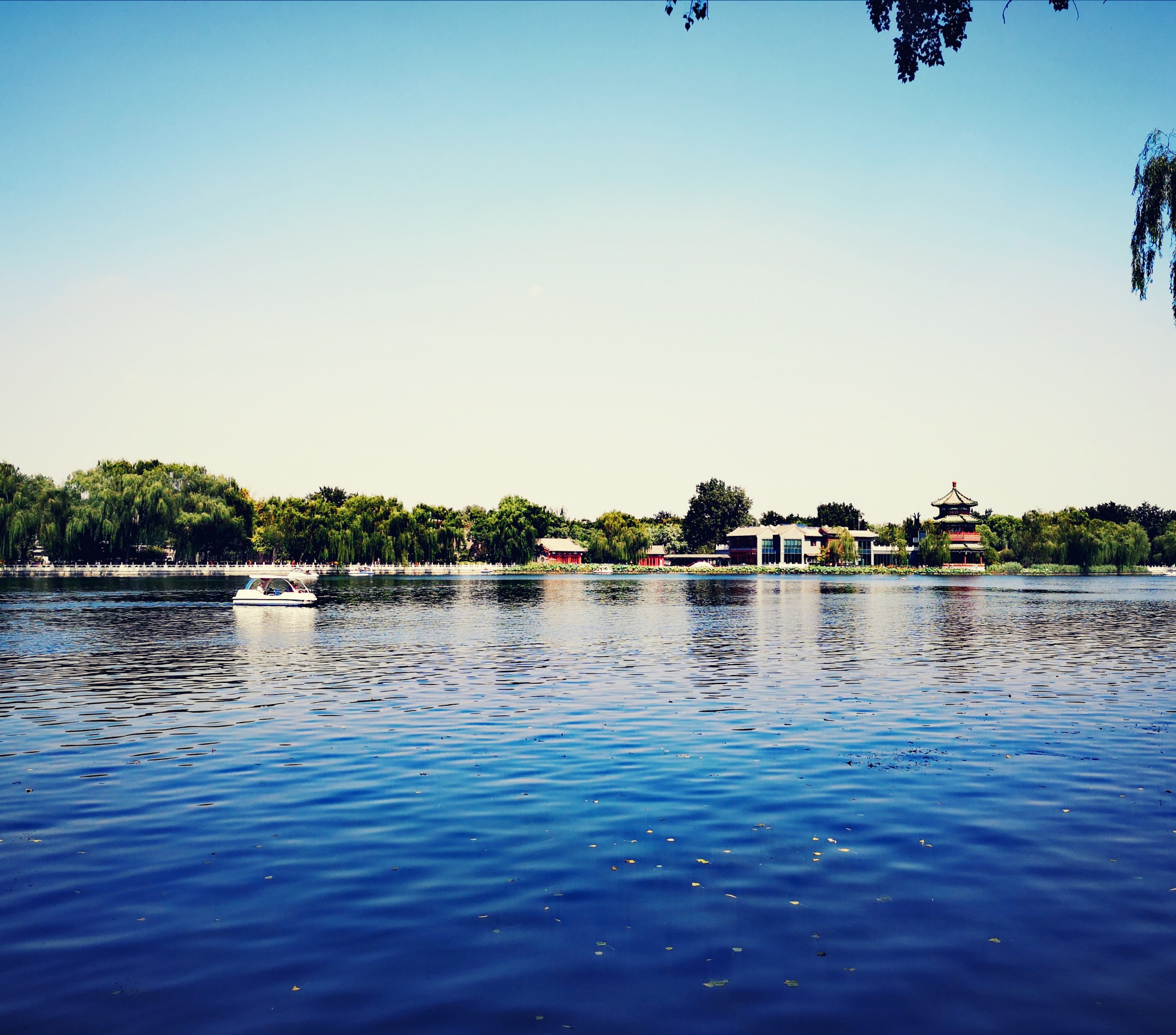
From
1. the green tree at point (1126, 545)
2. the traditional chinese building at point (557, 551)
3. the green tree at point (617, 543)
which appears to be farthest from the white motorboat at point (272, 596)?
the green tree at point (1126, 545)

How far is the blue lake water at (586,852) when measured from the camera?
Result: 7656 millimetres

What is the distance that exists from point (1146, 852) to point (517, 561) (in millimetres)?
174362

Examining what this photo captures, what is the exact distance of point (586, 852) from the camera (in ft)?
37.5

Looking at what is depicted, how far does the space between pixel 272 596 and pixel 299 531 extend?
299 feet

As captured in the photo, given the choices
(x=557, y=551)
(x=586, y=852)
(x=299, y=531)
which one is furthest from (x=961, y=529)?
(x=586, y=852)

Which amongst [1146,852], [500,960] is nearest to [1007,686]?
[1146,852]

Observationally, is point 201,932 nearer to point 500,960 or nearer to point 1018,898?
point 500,960

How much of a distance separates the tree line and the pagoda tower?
184 centimetres

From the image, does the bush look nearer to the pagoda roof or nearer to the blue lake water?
the pagoda roof

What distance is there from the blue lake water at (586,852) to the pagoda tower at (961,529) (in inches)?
6124

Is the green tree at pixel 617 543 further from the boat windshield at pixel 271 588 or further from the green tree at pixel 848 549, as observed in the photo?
the boat windshield at pixel 271 588

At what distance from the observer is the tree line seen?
120m

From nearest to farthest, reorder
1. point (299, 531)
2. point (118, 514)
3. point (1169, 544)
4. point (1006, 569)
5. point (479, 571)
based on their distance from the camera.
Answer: point (118, 514)
point (299, 531)
point (1006, 569)
point (1169, 544)
point (479, 571)

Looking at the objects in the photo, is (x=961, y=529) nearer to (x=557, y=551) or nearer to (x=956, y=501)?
(x=956, y=501)
